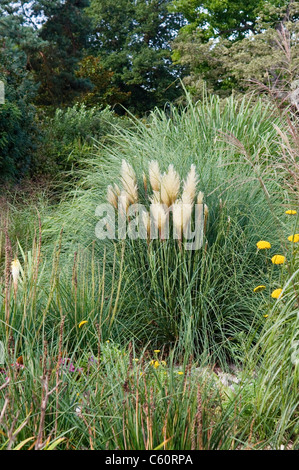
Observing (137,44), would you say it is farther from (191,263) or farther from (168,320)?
(168,320)

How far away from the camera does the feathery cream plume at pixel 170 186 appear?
3182mm

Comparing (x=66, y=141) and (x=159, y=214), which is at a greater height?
(x=66, y=141)

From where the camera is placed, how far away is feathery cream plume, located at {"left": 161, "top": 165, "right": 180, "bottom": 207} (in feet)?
10.4

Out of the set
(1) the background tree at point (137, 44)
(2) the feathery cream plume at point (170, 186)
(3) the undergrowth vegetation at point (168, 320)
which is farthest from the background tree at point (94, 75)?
(2) the feathery cream plume at point (170, 186)

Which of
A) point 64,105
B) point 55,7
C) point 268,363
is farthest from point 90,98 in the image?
point 268,363

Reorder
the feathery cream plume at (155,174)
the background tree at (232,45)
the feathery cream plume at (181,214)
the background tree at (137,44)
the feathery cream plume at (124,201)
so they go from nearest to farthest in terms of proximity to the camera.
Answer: the feathery cream plume at (181,214) → the feathery cream plume at (155,174) → the feathery cream plume at (124,201) → the background tree at (232,45) → the background tree at (137,44)

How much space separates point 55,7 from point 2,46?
9955 millimetres

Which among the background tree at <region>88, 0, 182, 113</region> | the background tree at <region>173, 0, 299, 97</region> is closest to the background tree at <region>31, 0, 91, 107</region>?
the background tree at <region>173, 0, 299, 97</region>

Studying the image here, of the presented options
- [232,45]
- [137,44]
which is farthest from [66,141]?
[137,44]

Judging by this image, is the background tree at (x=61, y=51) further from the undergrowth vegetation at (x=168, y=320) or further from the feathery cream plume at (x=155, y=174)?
the feathery cream plume at (x=155, y=174)

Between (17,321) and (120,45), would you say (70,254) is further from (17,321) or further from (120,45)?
(120,45)

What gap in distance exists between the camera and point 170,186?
3195mm

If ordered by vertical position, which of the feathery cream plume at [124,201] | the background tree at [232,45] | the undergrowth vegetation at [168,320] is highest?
the background tree at [232,45]

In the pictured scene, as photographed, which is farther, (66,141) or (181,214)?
(66,141)
